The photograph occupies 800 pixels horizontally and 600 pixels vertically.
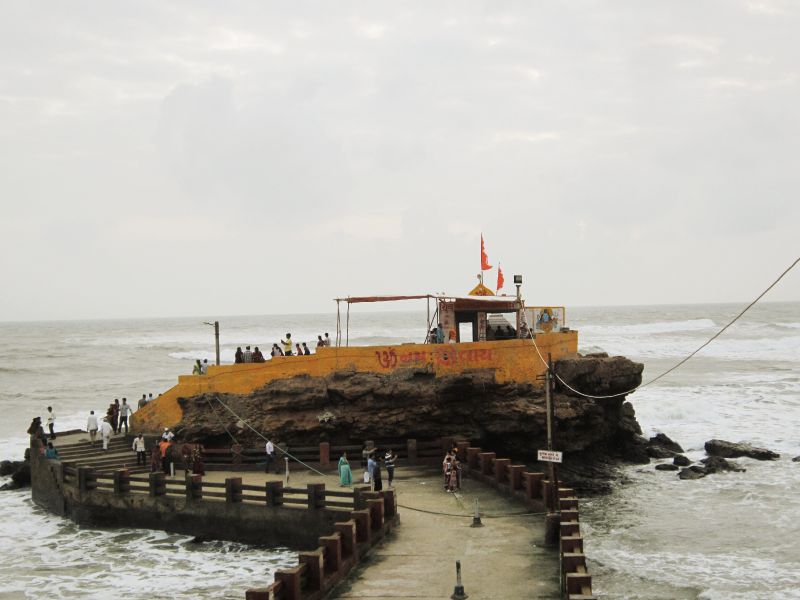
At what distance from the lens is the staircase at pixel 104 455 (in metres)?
28.8

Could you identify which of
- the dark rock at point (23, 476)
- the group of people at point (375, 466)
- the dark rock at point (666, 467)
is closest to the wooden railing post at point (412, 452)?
the group of people at point (375, 466)

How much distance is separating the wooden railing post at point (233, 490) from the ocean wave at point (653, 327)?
381 feet

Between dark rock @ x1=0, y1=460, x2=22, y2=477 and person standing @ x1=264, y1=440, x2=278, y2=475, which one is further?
dark rock @ x1=0, y1=460, x2=22, y2=477

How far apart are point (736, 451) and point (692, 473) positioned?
499 centimetres

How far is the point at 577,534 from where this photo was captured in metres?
17.1

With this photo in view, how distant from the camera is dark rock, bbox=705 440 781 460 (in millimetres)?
36147

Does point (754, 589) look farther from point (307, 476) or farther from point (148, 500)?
point (148, 500)

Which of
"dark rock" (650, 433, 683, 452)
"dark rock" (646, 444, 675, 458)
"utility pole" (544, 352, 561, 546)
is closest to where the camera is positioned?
"utility pole" (544, 352, 561, 546)

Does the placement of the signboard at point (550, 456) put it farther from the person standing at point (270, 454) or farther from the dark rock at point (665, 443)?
the dark rock at point (665, 443)

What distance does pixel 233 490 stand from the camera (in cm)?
2386

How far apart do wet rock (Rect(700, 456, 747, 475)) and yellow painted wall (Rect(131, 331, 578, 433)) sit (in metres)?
8.67

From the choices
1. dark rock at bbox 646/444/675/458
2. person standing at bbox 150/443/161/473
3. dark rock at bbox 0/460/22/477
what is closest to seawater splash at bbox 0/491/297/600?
person standing at bbox 150/443/161/473

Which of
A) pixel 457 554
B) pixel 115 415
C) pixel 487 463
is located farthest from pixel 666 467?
pixel 115 415

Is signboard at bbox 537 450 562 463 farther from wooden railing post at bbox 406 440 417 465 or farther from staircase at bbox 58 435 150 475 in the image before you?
staircase at bbox 58 435 150 475
